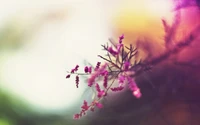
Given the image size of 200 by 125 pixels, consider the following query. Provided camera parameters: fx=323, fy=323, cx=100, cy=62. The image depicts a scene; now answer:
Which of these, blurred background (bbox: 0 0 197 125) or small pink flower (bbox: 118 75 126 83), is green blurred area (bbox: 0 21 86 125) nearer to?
blurred background (bbox: 0 0 197 125)

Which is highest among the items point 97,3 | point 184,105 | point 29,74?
point 97,3

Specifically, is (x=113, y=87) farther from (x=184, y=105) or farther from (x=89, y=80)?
(x=184, y=105)

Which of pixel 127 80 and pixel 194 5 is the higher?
pixel 194 5

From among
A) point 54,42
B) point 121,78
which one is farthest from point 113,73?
point 54,42

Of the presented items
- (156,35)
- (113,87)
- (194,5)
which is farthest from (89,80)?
(194,5)

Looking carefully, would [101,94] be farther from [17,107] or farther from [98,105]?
[17,107]

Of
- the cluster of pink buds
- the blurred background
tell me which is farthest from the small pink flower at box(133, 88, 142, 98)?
the blurred background
